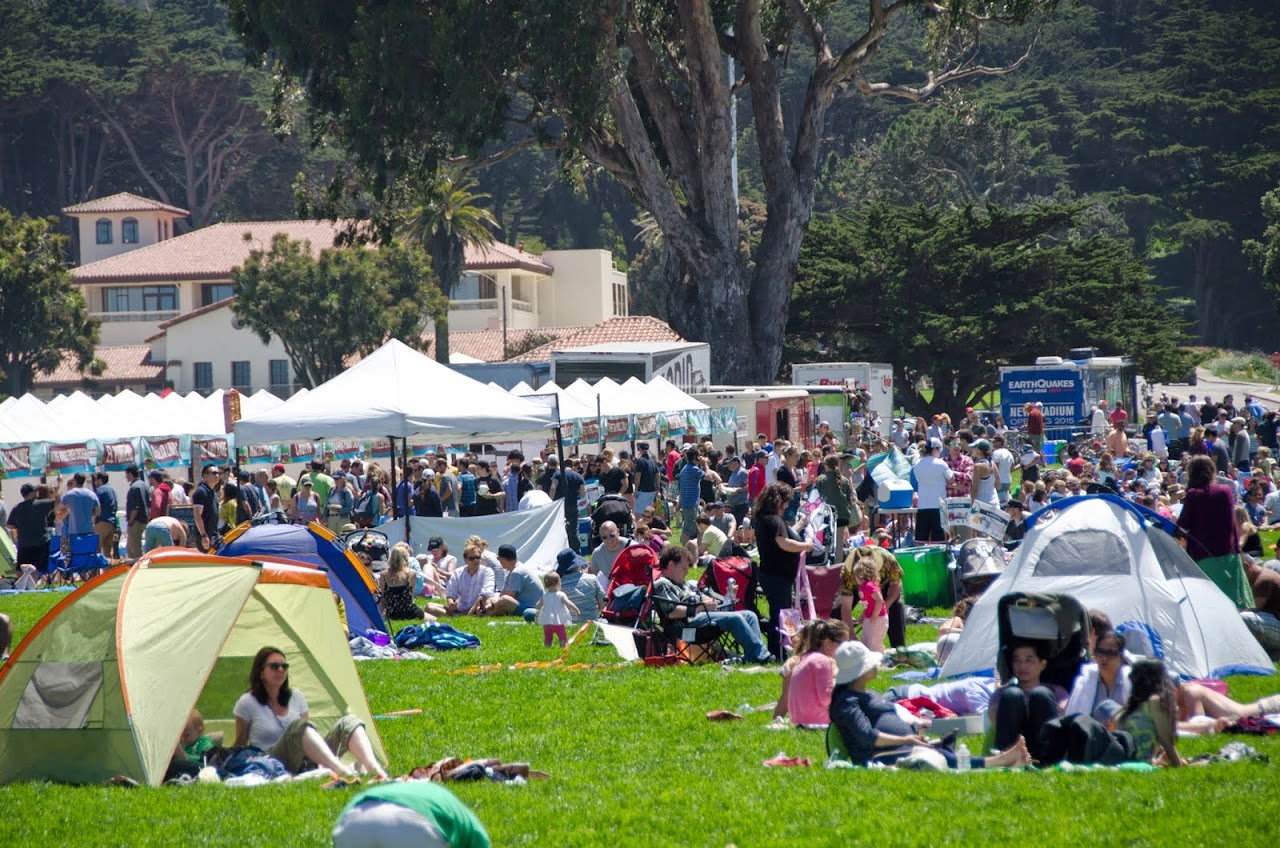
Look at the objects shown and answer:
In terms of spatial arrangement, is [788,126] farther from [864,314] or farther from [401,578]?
[401,578]

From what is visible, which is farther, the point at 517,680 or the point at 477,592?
the point at 477,592

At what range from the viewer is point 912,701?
9.62 metres

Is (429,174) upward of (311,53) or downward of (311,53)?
downward

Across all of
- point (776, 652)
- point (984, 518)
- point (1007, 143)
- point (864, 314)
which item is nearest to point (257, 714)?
point (776, 652)

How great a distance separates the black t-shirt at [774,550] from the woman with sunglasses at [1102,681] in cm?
401

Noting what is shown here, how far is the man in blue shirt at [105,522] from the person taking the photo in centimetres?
2145

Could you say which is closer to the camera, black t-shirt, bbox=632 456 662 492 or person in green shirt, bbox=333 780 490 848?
person in green shirt, bbox=333 780 490 848

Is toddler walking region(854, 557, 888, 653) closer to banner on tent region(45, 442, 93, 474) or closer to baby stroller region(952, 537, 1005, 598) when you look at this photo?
baby stroller region(952, 537, 1005, 598)

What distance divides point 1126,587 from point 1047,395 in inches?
905

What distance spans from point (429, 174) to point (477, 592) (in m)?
18.3

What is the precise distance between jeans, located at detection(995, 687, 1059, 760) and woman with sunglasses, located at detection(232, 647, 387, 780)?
3.34 m

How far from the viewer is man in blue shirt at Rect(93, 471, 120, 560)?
21453 mm

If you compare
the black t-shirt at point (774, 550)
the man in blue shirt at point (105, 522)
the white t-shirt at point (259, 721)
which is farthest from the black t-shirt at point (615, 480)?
the white t-shirt at point (259, 721)

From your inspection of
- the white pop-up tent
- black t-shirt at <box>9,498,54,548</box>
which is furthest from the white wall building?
the white pop-up tent
